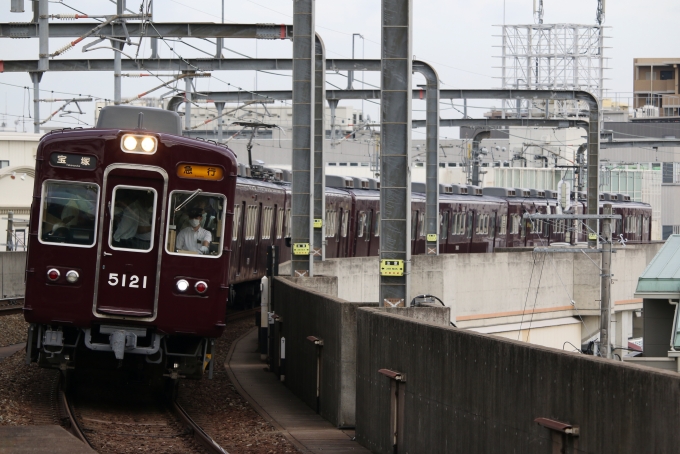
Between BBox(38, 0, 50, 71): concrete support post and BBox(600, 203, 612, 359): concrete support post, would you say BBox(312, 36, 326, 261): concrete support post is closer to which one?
BBox(38, 0, 50, 71): concrete support post

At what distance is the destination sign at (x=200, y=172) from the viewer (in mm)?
12570

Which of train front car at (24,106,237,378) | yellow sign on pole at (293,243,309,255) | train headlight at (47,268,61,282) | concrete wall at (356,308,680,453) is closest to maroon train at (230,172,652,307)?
yellow sign on pole at (293,243,309,255)

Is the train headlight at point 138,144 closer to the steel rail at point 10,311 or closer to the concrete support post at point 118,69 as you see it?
the concrete support post at point 118,69

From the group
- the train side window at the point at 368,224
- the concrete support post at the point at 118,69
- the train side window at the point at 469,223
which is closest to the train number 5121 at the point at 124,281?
the concrete support post at the point at 118,69

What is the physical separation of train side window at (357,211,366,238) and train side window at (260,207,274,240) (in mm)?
6803

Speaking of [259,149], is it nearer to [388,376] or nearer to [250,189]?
[250,189]

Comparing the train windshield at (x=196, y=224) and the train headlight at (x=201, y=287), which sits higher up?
the train windshield at (x=196, y=224)

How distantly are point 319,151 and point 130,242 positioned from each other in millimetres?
10943

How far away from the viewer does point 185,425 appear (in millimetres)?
12664

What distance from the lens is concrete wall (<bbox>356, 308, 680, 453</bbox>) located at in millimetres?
6473

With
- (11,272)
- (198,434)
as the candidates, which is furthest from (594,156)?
(198,434)

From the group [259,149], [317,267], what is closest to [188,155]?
[317,267]

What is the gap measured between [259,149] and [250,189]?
71.9m

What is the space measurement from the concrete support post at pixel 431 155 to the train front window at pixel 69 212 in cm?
1764
